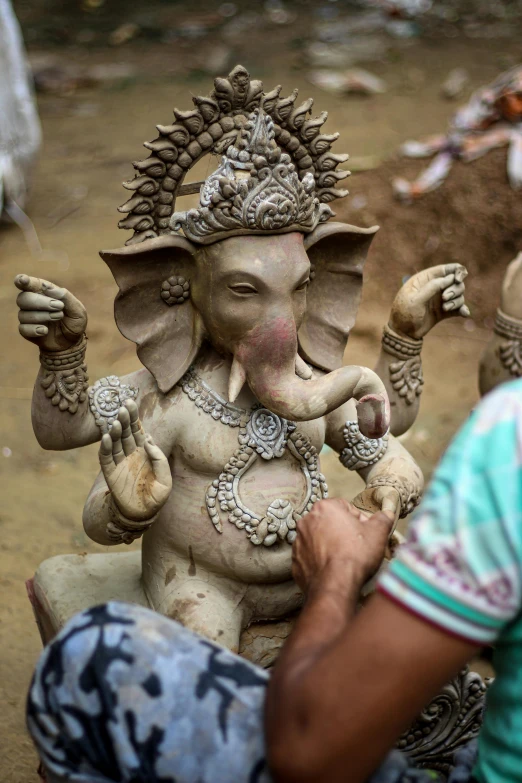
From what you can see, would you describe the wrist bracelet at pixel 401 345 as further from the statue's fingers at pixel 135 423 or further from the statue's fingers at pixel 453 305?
the statue's fingers at pixel 135 423

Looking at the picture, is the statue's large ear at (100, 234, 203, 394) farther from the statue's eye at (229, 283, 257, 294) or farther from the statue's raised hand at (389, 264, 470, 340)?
the statue's raised hand at (389, 264, 470, 340)

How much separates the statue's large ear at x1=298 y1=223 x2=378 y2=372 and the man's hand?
0.68m

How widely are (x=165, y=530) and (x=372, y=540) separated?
73cm

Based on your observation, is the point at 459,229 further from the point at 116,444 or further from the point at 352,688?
the point at 352,688

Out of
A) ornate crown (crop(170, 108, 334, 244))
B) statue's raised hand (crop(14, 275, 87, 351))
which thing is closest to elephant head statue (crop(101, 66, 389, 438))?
ornate crown (crop(170, 108, 334, 244))

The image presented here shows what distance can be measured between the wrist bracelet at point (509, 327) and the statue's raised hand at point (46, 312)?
4.30ft

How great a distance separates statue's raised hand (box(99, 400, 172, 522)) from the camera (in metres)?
1.95

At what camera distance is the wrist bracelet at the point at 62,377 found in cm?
216

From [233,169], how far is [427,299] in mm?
668

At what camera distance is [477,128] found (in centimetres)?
588

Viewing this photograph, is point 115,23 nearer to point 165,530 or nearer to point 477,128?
point 477,128

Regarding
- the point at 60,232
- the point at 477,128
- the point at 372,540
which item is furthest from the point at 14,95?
the point at 372,540

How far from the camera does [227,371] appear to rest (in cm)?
223

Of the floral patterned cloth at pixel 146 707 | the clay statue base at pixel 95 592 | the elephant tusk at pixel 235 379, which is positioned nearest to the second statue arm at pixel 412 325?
the elephant tusk at pixel 235 379
